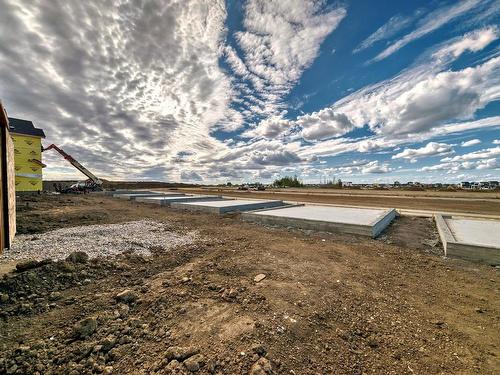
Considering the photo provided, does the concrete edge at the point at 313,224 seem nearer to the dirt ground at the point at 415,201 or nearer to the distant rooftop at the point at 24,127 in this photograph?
the dirt ground at the point at 415,201

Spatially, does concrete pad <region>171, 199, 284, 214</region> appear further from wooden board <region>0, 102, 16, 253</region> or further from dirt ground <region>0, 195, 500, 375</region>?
wooden board <region>0, 102, 16, 253</region>

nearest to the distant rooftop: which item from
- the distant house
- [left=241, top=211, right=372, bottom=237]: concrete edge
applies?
the distant house

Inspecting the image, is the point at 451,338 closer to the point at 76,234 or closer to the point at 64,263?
the point at 64,263

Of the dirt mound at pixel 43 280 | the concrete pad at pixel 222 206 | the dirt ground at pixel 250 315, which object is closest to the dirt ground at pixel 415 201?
the concrete pad at pixel 222 206

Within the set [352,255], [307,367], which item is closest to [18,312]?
[307,367]

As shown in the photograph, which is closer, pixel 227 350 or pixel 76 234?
pixel 227 350

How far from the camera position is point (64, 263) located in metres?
5.31

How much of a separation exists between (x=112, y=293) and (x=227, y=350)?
9.70 feet

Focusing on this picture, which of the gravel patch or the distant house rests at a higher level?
the distant house

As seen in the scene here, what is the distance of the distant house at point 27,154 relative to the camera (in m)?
22.5

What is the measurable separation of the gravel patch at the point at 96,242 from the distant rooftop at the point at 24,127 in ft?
75.5

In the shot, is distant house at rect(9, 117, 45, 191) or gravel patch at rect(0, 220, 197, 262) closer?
gravel patch at rect(0, 220, 197, 262)

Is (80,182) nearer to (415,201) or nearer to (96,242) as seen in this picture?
(96,242)

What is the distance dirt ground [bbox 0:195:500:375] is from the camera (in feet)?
9.09
